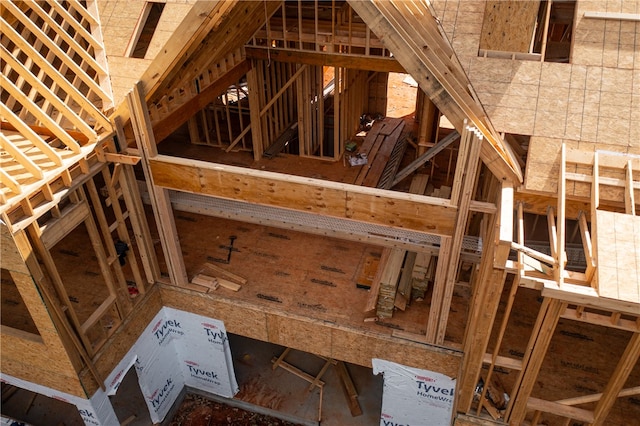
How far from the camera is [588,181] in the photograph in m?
7.68

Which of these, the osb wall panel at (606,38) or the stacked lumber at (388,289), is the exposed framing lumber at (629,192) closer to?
the osb wall panel at (606,38)

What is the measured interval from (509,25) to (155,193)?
25.7ft

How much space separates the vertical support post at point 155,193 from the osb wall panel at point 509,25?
6629mm

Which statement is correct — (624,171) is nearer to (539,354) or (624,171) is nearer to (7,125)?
(539,354)

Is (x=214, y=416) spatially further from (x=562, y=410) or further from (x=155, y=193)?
(x=562, y=410)

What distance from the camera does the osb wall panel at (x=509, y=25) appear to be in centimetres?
827

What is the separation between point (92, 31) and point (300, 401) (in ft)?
35.3

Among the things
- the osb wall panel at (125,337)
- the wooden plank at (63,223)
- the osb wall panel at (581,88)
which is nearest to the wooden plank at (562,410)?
the osb wall panel at (581,88)

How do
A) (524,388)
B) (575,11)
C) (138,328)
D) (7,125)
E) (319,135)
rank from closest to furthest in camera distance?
1. (524,388)
2. (575,11)
3. (7,125)
4. (138,328)
5. (319,135)

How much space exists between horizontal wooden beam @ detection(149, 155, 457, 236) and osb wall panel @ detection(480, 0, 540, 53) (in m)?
3.30

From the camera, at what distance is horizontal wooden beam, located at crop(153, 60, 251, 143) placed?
10.2m

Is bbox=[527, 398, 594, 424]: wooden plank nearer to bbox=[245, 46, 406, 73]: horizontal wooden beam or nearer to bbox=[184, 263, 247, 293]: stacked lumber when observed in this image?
bbox=[184, 263, 247, 293]: stacked lumber

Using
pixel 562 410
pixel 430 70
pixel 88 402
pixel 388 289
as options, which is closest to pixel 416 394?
pixel 388 289

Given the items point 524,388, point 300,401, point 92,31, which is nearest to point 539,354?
point 524,388
